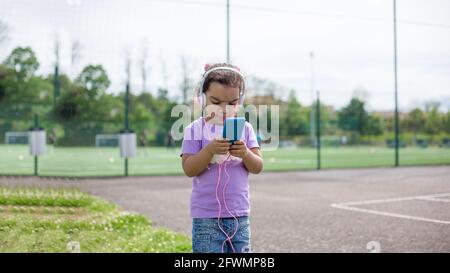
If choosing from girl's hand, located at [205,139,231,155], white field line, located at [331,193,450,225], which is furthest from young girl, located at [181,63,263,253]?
white field line, located at [331,193,450,225]

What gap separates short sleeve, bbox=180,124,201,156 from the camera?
2330 mm

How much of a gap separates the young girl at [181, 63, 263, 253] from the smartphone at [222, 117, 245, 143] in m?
0.17

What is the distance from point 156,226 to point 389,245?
8.10 ft

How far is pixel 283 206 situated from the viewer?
708cm

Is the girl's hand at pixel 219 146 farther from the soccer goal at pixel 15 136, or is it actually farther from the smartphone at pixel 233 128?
the soccer goal at pixel 15 136

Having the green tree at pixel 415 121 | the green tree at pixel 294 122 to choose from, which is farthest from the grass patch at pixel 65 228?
the green tree at pixel 294 122

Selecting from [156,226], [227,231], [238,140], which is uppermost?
[238,140]

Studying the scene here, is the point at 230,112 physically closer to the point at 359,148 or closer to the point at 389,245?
the point at 389,245

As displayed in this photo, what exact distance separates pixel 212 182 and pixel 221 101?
1.22ft

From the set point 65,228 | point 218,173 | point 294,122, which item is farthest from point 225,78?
point 294,122

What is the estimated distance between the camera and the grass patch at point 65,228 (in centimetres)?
361

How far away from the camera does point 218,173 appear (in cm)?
232

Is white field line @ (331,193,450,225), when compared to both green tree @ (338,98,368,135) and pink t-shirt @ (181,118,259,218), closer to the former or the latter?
pink t-shirt @ (181,118,259,218)
